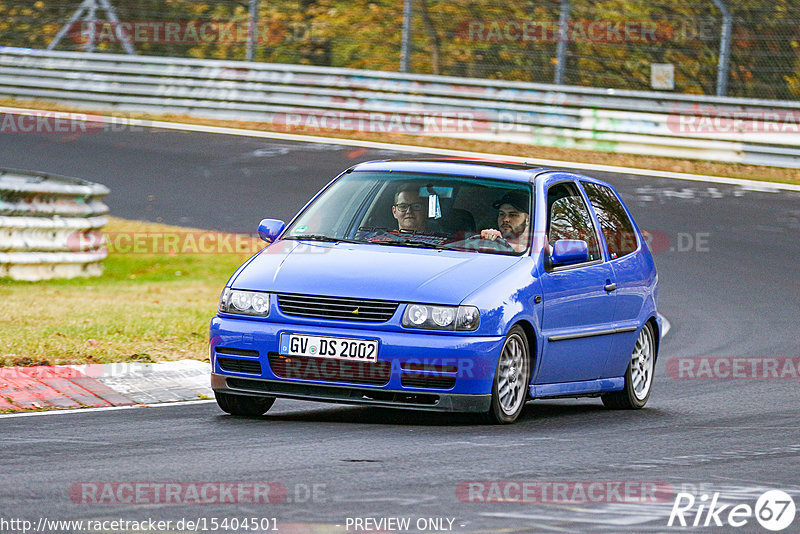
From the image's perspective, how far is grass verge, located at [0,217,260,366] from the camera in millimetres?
10616

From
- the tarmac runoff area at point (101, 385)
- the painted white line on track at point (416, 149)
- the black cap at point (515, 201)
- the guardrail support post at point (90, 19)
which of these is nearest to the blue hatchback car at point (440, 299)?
the black cap at point (515, 201)

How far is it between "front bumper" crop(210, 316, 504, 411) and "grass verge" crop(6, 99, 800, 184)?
16.1m

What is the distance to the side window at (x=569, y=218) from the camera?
9.41 meters

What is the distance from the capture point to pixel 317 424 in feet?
27.5

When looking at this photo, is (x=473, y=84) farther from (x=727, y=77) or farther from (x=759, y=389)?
(x=759, y=389)

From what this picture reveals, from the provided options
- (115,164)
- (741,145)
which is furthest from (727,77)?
(115,164)

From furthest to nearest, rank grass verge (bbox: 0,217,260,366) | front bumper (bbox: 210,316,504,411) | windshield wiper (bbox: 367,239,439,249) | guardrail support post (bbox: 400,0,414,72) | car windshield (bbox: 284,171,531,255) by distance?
1. guardrail support post (bbox: 400,0,414,72)
2. grass verge (bbox: 0,217,260,366)
3. car windshield (bbox: 284,171,531,255)
4. windshield wiper (bbox: 367,239,439,249)
5. front bumper (bbox: 210,316,504,411)

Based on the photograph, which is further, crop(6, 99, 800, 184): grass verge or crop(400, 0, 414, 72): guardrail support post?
crop(400, 0, 414, 72): guardrail support post
